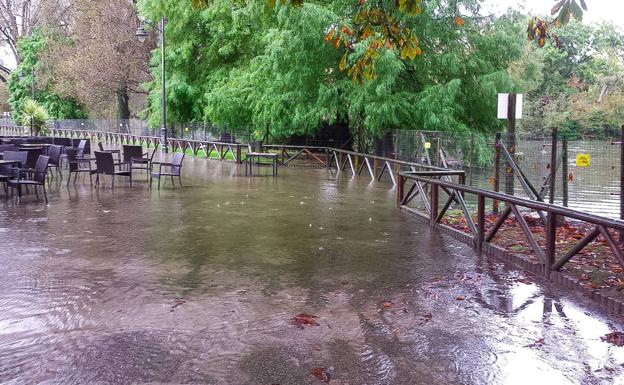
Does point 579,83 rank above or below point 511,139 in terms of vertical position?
above

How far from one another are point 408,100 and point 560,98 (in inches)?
928

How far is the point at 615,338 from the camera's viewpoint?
16.8 ft

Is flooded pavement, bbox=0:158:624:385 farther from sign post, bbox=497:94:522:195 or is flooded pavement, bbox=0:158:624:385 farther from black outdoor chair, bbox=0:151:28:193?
black outdoor chair, bbox=0:151:28:193

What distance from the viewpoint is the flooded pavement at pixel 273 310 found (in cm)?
443

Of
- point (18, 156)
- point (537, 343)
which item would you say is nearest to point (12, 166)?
point (18, 156)

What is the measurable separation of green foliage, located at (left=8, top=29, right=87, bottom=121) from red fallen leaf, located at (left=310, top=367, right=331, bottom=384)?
54.6m

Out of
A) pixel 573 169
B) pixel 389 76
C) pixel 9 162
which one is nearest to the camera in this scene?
pixel 573 169

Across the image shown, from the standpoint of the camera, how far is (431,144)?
18.5m

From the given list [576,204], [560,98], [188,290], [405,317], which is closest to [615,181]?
[576,204]

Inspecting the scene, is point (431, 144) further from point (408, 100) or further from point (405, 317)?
point (405, 317)

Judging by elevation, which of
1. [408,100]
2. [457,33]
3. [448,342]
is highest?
[457,33]

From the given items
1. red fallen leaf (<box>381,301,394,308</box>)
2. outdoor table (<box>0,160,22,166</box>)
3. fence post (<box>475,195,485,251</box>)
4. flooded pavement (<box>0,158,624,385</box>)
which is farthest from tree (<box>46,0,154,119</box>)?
red fallen leaf (<box>381,301,394,308</box>)

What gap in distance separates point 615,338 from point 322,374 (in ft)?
8.16

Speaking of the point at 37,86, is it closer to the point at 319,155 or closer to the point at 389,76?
the point at 319,155
